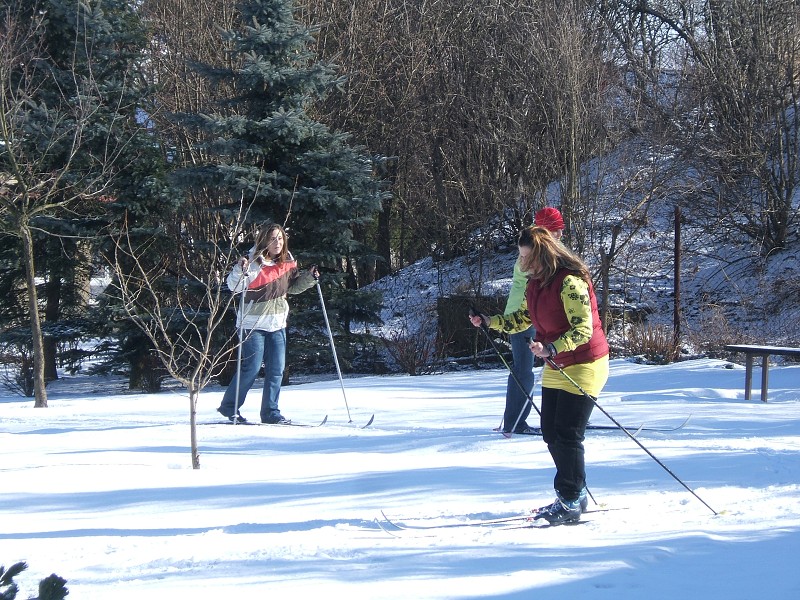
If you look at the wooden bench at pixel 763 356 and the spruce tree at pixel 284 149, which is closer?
the wooden bench at pixel 763 356

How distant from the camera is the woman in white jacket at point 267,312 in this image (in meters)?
8.37

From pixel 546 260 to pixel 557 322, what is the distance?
1.18 feet

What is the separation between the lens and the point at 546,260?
5.00 meters

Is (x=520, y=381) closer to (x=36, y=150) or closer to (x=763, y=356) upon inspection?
(x=763, y=356)

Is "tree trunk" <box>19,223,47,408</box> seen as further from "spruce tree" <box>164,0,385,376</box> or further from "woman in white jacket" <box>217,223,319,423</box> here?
"woman in white jacket" <box>217,223,319,423</box>

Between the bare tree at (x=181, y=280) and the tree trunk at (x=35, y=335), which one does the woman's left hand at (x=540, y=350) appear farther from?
the bare tree at (x=181, y=280)

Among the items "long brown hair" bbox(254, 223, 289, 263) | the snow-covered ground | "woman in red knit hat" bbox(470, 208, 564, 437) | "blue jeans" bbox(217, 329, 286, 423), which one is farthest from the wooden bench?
"long brown hair" bbox(254, 223, 289, 263)

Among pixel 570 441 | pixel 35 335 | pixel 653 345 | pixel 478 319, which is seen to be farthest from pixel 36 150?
pixel 570 441

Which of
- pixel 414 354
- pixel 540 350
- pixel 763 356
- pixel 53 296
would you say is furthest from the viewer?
pixel 53 296

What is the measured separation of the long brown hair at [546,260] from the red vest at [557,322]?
0.03m

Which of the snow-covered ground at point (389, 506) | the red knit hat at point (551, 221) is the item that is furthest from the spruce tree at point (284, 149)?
the red knit hat at point (551, 221)

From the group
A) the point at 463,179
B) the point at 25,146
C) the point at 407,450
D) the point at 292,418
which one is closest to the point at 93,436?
the point at 292,418

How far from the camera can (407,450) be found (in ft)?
23.9

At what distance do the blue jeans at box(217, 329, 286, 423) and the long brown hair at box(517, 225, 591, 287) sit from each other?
13.1ft
